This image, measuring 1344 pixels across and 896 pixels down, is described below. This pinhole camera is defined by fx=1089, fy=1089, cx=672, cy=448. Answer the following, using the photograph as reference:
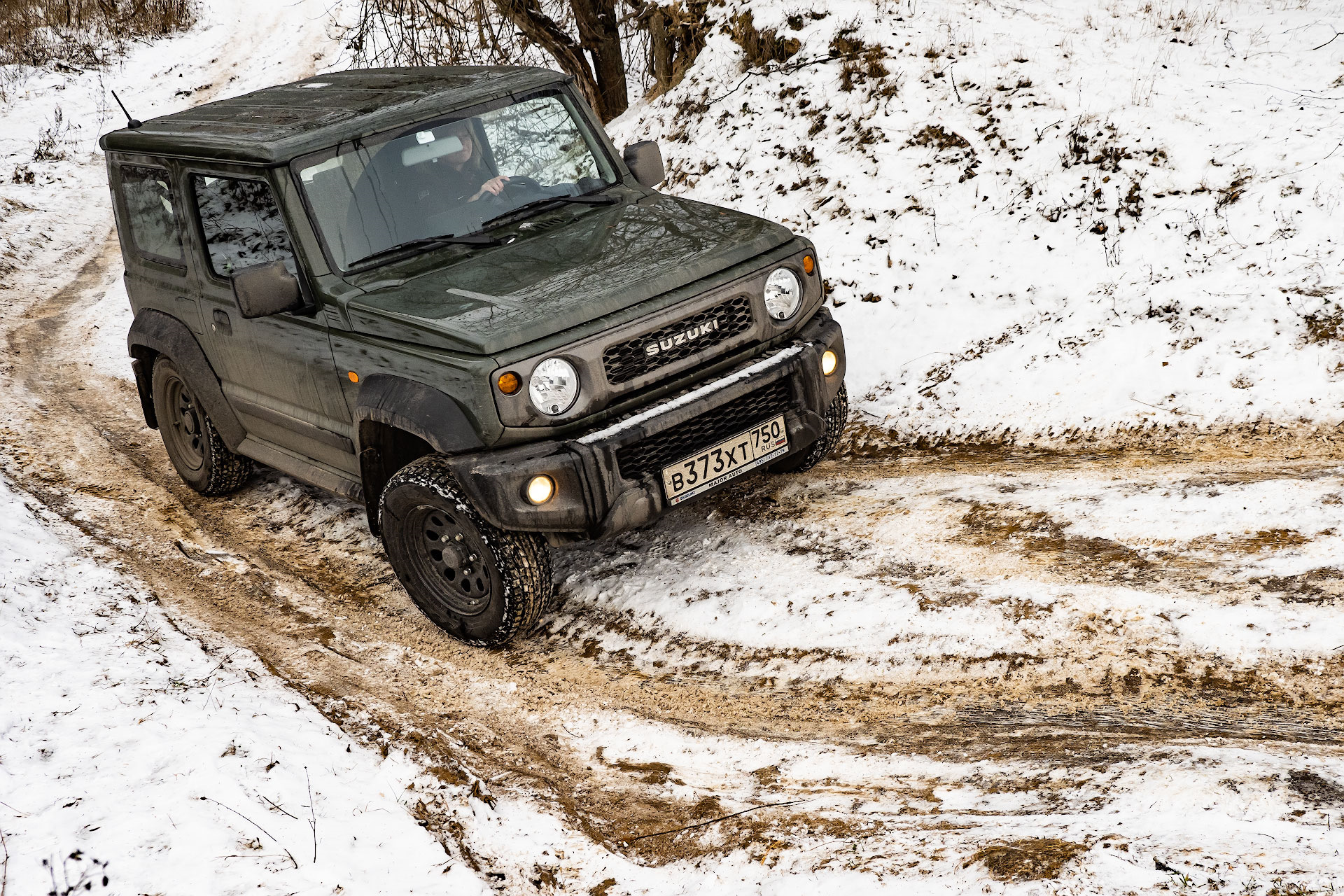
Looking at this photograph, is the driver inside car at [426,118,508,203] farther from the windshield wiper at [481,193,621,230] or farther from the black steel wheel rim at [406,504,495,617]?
the black steel wheel rim at [406,504,495,617]

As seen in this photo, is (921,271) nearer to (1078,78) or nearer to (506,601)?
(1078,78)

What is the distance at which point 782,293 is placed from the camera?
4.56 metres

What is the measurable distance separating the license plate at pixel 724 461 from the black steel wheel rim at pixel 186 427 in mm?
3109

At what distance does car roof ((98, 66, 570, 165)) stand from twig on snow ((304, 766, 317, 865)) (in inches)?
96.9

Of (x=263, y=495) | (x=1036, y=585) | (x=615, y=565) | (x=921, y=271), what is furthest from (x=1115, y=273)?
(x=263, y=495)

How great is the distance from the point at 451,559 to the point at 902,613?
181 cm

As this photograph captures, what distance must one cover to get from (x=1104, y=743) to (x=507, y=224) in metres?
3.08

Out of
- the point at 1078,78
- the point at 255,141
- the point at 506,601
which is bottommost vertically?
the point at 506,601

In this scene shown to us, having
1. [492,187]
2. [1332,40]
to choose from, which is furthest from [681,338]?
[1332,40]

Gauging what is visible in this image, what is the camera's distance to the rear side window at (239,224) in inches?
182

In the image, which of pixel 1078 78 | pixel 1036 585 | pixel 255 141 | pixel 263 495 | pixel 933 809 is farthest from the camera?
pixel 1078 78

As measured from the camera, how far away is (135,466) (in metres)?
6.81

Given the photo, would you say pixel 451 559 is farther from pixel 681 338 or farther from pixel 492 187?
pixel 492 187

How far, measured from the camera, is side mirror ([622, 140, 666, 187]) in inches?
207
